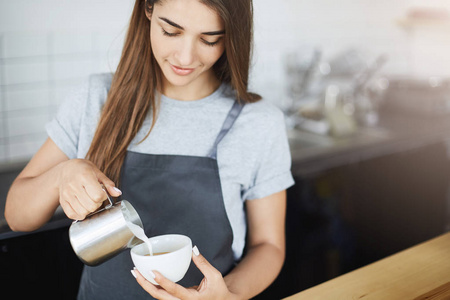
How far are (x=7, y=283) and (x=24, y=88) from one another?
1.04 m

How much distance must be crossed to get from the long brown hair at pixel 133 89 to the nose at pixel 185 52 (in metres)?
0.11

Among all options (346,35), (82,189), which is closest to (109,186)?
(82,189)

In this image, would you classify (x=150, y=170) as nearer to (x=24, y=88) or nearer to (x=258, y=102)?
(x=258, y=102)

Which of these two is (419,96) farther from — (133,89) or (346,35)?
(133,89)

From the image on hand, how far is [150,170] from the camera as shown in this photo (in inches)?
44.4

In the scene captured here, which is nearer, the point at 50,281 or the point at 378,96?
the point at 50,281

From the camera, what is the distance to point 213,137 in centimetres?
118

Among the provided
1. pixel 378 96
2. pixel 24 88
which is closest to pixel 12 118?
pixel 24 88

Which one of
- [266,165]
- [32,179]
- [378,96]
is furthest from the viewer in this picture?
[378,96]

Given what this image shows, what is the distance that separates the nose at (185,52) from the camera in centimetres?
98

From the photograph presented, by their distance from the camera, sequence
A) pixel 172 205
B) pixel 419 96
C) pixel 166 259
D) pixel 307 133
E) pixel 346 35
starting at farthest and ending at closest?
pixel 346 35 < pixel 419 96 < pixel 307 133 < pixel 172 205 < pixel 166 259

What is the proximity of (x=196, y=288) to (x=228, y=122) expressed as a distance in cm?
48

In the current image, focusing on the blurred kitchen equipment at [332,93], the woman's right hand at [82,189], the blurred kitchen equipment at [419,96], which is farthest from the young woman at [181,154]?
the blurred kitchen equipment at [419,96]

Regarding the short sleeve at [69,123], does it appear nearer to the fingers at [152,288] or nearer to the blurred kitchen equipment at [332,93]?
the fingers at [152,288]
